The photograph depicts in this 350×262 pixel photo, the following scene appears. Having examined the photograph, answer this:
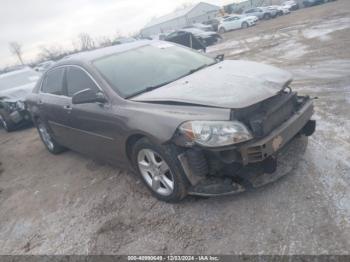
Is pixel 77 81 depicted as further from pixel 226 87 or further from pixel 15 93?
pixel 15 93

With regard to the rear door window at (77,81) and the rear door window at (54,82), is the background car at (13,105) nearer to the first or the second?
the rear door window at (54,82)

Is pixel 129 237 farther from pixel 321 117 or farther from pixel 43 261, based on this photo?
pixel 321 117

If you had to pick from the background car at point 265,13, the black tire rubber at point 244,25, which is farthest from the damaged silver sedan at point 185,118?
the background car at point 265,13

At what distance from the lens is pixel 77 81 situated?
14.1 feet

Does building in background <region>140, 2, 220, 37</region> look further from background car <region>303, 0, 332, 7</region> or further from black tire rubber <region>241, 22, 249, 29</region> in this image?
black tire rubber <region>241, 22, 249, 29</region>

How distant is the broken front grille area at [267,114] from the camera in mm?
2908

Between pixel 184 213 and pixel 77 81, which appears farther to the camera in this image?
pixel 77 81

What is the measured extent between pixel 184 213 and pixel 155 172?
0.53 m

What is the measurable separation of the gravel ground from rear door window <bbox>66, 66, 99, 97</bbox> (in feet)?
A: 4.16

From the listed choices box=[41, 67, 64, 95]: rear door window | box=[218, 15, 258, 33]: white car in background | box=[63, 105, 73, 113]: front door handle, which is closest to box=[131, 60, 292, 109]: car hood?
box=[63, 105, 73, 113]: front door handle

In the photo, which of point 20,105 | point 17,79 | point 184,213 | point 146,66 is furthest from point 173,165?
point 17,79

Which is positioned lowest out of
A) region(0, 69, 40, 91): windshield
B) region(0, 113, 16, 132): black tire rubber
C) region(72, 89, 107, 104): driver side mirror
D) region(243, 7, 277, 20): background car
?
region(243, 7, 277, 20): background car

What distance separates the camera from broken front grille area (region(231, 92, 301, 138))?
9.54ft

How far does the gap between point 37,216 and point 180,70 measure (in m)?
2.58
